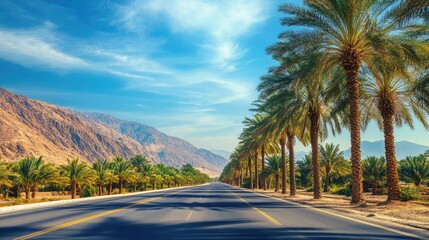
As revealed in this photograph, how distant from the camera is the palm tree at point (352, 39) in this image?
20875mm

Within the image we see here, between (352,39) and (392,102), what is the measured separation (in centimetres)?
479

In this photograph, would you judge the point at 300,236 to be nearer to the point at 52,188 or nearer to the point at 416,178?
the point at 416,178

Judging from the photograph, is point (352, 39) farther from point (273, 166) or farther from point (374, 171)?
point (273, 166)

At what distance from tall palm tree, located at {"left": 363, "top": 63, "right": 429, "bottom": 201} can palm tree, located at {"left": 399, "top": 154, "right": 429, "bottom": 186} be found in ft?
49.5

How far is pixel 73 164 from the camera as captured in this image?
140 ft

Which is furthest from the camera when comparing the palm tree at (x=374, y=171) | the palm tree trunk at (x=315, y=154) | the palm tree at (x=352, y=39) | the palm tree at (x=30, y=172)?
the palm tree at (x=374, y=171)

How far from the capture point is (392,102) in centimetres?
2402

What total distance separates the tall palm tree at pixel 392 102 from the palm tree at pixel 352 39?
4.26ft

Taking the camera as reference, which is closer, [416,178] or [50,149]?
[416,178]

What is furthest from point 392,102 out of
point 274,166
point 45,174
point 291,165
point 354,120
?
point 274,166

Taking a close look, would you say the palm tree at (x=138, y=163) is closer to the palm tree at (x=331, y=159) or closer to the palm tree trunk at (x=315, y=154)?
the palm tree at (x=331, y=159)

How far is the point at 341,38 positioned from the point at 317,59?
1761 millimetres

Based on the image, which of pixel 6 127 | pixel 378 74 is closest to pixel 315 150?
pixel 378 74

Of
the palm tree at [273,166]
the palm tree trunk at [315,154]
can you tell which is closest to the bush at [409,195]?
the palm tree trunk at [315,154]
